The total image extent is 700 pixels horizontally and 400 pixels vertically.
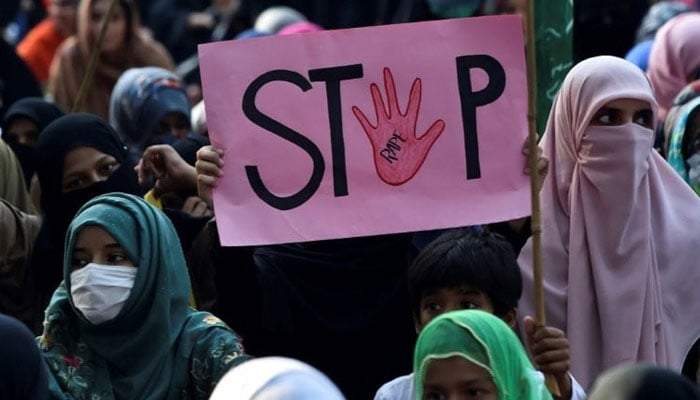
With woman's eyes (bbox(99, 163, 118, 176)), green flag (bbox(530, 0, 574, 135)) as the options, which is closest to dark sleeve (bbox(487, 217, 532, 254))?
green flag (bbox(530, 0, 574, 135))

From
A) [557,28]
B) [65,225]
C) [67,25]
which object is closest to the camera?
[65,225]

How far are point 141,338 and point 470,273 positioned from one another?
91cm

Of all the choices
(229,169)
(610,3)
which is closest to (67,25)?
(610,3)

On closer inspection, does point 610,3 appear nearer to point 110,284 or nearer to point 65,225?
point 65,225

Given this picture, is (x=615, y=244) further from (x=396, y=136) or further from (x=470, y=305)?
(x=396, y=136)

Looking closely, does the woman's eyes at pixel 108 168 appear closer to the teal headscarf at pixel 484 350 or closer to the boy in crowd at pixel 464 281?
the boy in crowd at pixel 464 281

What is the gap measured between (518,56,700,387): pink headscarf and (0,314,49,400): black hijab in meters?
1.69

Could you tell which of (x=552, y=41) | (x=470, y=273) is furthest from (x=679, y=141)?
(x=470, y=273)

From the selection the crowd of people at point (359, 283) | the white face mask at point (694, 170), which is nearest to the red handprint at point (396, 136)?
the crowd of people at point (359, 283)

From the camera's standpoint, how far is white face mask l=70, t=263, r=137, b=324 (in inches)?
231

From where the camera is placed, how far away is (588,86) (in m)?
6.49

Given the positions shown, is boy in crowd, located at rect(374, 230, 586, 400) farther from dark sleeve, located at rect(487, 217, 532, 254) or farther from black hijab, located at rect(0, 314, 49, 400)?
black hijab, located at rect(0, 314, 49, 400)

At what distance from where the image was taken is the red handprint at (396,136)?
6.28 m

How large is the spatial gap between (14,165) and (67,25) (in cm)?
487
